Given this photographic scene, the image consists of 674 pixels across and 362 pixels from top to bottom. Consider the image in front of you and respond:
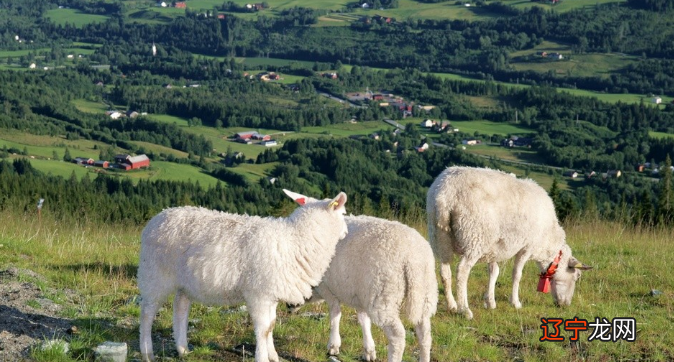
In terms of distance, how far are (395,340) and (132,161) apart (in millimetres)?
62529

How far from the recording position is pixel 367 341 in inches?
436

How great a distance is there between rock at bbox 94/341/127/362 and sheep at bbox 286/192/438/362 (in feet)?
8.65

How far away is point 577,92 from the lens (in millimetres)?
108750

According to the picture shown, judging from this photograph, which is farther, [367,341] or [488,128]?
[488,128]

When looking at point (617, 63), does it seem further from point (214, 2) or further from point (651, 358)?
point (651, 358)

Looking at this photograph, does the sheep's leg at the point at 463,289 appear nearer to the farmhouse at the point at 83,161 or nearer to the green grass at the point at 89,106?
the farmhouse at the point at 83,161

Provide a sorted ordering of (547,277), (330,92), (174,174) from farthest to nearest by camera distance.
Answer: (330,92) → (174,174) → (547,277)

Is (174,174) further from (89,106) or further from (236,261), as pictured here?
(236,261)

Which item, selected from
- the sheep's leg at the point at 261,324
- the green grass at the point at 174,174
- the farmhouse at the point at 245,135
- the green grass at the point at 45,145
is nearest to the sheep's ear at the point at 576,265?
the sheep's leg at the point at 261,324

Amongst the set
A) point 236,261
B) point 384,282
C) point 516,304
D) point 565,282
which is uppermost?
point 236,261

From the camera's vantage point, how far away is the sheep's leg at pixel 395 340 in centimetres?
1038

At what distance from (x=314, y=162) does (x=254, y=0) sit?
13121 cm

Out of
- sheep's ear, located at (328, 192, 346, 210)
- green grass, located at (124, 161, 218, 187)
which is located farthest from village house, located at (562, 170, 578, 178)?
sheep's ear, located at (328, 192, 346, 210)

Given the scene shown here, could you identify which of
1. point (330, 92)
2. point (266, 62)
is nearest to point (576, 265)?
Result: point (330, 92)
